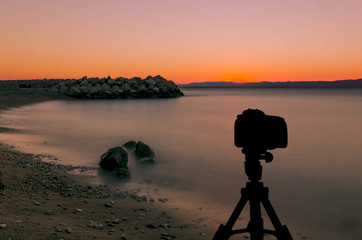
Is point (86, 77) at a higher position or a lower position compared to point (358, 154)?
higher

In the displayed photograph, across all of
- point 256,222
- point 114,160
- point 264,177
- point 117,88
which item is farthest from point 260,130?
point 117,88

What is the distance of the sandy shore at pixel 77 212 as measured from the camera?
17.3 feet

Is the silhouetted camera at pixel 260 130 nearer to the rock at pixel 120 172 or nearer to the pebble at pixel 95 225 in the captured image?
the pebble at pixel 95 225

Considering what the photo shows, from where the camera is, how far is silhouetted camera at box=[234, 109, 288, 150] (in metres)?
3.26

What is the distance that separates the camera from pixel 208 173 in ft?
40.7

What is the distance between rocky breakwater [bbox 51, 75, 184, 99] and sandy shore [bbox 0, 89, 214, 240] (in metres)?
66.1

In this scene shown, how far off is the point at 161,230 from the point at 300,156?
38.0 ft

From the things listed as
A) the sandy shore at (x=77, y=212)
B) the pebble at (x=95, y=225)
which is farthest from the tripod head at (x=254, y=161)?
the pebble at (x=95, y=225)

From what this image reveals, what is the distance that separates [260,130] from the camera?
3.27 m

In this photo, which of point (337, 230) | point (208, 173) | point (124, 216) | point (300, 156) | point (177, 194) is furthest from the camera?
point (300, 156)

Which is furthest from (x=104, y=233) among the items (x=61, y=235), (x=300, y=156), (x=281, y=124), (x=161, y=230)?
(x=300, y=156)

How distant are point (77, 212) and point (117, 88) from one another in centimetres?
7131

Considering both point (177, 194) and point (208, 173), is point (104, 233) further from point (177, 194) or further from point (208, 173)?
point (208, 173)

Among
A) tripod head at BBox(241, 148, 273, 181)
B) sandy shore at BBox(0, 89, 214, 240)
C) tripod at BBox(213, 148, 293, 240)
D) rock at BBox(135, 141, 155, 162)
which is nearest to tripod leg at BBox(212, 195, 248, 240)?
tripod at BBox(213, 148, 293, 240)
